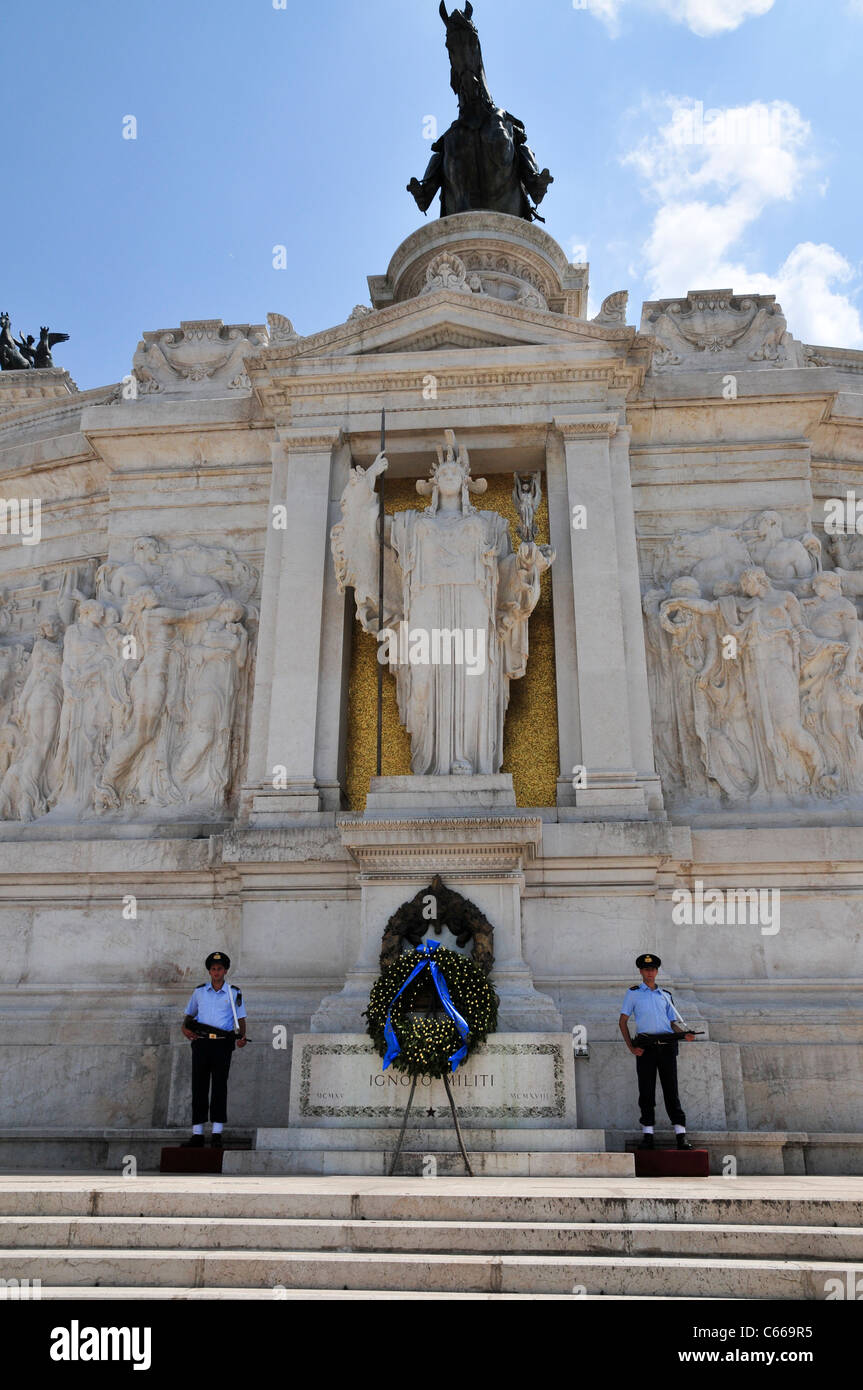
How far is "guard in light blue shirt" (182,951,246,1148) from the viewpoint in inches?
438

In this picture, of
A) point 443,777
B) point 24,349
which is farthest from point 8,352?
point 443,777

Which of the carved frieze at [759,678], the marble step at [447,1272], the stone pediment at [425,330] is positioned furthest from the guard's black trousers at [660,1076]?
the stone pediment at [425,330]

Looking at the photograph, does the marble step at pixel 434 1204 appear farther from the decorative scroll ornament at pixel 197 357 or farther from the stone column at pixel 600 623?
the decorative scroll ornament at pixel 197 357

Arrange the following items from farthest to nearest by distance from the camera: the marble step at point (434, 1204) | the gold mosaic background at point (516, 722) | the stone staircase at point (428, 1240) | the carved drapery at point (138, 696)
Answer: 1. the carved drapery at point (138, 696)
2. the gold mosaic background at point (516, 722)
3. the marble step at point (434, 1204)
4. the stone staircase at point (428, 1240)

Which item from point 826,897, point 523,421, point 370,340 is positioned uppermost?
point 370,340

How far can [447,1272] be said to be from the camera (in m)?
6.23

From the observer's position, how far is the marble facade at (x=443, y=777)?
12.8 meters

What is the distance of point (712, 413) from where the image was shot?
16828 millimetres

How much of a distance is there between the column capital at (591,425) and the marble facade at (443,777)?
0.04 m

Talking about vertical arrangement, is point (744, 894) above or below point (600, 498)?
below

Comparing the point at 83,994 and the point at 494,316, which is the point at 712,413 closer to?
the point at 494,316

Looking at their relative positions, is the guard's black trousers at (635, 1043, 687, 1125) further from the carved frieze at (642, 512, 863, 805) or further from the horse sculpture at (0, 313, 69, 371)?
the horse sculpture at (0, 313, 69, 371)
